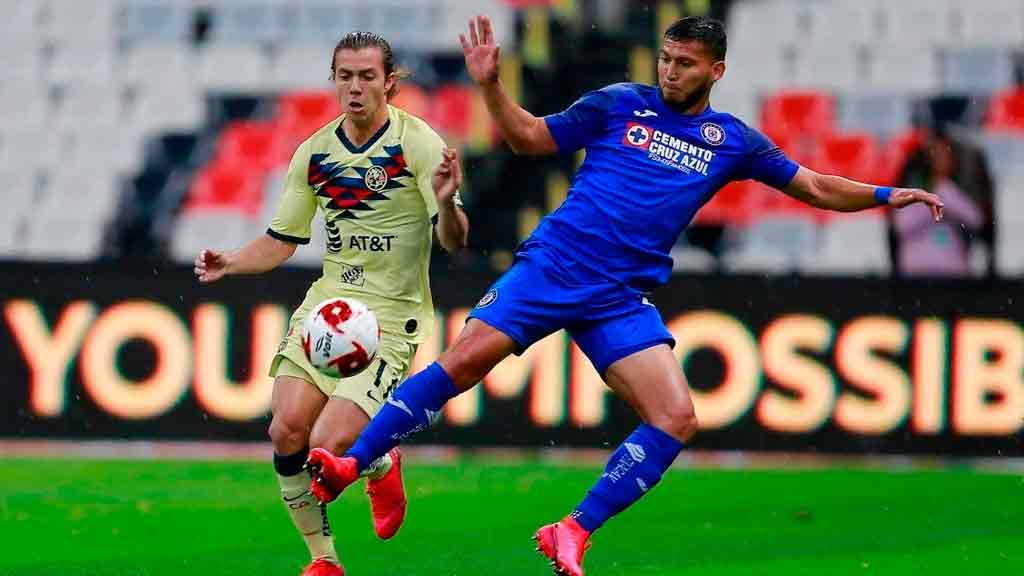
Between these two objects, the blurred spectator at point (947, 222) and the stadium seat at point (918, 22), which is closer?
the blurred spectator at point (947, 222)

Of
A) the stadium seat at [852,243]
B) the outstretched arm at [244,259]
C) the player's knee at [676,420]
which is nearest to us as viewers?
the player's knee at [676,420]

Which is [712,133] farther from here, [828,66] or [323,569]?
[828,66]

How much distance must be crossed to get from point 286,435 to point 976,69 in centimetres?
972

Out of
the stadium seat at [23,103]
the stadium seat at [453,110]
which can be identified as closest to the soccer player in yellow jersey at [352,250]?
the stadium seat at [453,110]

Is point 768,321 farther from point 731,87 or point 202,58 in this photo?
point 202,58

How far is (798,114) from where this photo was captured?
1415 cm

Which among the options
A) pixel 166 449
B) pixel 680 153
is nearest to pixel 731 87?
pixel 166 449

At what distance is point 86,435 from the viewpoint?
36.2 ft

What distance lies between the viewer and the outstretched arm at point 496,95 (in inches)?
221

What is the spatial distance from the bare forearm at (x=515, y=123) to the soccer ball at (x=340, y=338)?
30.5 inches

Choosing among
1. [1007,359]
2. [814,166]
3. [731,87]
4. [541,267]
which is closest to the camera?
[541,267]

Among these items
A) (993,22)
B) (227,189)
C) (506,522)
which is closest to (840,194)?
(506,522)

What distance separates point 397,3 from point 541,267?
9.69 metres

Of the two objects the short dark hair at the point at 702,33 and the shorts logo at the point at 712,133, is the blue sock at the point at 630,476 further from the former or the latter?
the short dark hair at the point at 702,33
